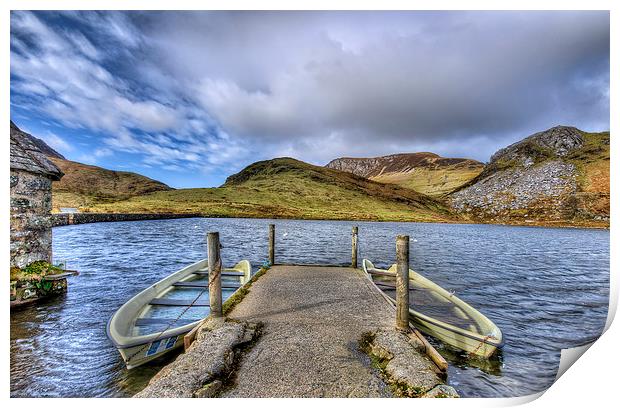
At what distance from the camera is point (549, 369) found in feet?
29.3

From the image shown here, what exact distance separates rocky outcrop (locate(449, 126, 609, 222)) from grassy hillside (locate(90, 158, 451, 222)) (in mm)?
17772

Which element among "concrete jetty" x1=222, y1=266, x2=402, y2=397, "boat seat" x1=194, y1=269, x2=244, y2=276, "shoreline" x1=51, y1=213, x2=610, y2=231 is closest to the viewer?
"concrete jetty" x1=222, y1=266, x2=402, y2=397

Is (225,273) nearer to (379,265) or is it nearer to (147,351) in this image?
(147,351)

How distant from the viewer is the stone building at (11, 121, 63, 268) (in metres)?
10.5

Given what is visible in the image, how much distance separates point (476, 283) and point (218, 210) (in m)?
98.5

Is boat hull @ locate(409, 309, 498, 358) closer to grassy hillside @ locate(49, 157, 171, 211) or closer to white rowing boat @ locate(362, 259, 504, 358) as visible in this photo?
white rowing boat @ locate(362, 259, 504, 358)

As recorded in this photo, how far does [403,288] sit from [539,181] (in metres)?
138

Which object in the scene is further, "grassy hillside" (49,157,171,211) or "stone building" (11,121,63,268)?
"grassy hillside" (49,157,171,211)

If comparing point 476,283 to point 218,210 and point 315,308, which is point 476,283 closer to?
point 315,308

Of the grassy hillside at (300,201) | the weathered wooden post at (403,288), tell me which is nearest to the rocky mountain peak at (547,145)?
the grassy hillside at (300,201)

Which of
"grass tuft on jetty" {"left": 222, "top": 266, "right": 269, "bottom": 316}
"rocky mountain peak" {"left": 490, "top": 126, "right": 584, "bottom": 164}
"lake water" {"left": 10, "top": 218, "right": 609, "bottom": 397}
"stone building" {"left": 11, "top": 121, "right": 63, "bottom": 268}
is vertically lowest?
"lake water" {"left": 10, "top": 218, "right": 609, "bottom": 397}

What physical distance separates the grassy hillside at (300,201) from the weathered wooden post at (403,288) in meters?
94.4

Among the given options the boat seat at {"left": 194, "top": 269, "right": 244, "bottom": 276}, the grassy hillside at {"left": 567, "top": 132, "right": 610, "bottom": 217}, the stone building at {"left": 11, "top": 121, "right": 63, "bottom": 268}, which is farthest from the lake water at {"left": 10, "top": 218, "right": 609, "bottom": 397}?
the grassy hillside at {"left": 567, "top": 132, "right": 610, "bottom": 217}

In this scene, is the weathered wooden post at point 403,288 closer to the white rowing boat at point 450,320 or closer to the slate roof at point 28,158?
the white rowing boat at point 450,320
